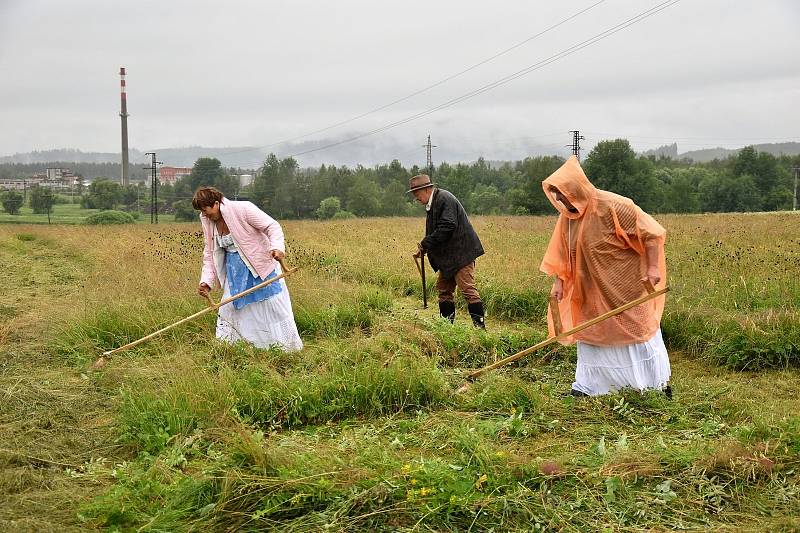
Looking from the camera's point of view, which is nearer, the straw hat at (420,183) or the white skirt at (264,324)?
the white skirt at (264,324)

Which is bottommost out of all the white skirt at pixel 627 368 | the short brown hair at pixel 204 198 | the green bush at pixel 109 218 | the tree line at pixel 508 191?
the white skirt at pixel 627 368

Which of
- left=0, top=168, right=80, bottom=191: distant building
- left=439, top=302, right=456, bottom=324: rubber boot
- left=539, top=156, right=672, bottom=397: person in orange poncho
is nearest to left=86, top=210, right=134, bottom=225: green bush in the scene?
left=0, top=168, right=80, bottom=191: distant building

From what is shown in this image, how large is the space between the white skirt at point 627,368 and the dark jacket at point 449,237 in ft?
7.78

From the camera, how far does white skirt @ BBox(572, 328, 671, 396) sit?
4660 mm

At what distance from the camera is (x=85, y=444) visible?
13.7 ft

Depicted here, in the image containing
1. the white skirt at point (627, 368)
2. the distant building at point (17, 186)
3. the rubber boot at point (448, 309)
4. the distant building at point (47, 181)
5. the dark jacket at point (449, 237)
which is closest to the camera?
the white skirt at point (627, 368)

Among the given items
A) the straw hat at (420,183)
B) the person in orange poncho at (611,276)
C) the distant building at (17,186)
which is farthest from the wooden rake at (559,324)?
the distant building at (17,186)

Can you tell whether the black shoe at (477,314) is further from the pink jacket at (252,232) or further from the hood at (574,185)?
the hood at (574,185)

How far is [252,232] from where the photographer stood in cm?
588

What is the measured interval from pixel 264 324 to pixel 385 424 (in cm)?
204

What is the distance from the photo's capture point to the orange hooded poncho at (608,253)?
179 inches

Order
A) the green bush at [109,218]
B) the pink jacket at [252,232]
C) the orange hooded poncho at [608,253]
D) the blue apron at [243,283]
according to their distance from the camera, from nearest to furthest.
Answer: the orange hooded poncho at [608,253], the pink jacket at [252,232], the blue apron at [243,283], the green bush at [109,218]

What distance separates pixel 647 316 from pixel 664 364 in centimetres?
40

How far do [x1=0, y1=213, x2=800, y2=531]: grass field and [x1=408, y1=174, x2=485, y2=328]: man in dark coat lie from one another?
58 cm
